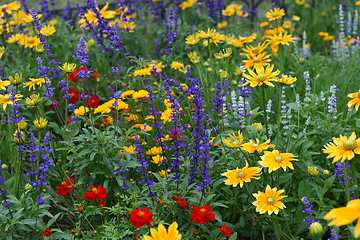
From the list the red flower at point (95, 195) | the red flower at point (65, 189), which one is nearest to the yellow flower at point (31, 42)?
the red flower at point (65, 189)

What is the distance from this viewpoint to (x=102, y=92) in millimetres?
4074

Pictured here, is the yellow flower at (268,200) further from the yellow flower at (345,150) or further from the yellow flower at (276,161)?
the yellow flower at (345,150)

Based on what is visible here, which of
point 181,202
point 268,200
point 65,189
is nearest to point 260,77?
point 268,200

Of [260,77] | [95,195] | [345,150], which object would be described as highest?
[260,77]

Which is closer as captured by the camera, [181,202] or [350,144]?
[350,144]

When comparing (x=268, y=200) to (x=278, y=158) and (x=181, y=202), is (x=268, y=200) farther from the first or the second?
(x=181, y=202)

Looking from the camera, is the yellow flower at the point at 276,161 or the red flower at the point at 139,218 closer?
the red flower at the point at 139,218

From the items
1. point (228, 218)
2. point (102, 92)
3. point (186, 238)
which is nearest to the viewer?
point (186, 238)

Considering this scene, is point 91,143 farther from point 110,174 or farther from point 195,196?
point 195,196

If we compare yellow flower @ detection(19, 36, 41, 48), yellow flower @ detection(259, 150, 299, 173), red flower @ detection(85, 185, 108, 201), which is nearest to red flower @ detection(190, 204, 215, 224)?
yellow flower @ detection(259, 150, 299, 173)

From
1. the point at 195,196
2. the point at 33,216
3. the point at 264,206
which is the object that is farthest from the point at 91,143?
the point at 264,206

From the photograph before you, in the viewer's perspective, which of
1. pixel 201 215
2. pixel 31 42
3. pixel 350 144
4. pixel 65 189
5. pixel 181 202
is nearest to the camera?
pixel 350 144

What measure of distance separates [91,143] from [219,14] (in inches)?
147

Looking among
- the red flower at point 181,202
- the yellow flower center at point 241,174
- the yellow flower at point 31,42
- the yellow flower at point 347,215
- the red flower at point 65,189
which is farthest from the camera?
the yellow flower at point 31,42
